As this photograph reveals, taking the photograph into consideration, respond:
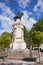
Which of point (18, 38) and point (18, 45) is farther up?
point (18, 38)

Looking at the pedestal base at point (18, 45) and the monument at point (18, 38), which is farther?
the monument at point (18, 38)

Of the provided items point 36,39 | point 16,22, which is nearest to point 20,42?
point 16,22

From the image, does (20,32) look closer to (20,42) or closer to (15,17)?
(20,42)

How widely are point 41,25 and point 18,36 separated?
925 inches

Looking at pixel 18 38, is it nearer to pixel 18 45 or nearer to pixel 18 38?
pixel 18 38

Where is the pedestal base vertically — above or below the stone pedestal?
below

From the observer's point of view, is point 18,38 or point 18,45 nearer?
point 18,45

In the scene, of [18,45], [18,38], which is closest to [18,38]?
[18,38]

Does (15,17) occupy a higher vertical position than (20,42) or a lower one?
higher

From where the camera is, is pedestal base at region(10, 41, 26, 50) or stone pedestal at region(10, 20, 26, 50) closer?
pedestal base at region(10, 41, 26, 50)

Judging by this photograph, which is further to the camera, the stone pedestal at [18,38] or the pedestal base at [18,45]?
the stone pedestal at [18,38]

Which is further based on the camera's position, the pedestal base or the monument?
the monument

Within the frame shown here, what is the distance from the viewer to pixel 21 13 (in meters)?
39.6

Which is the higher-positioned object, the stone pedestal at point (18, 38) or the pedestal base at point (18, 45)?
the stone pedestal at point (18, 38)
